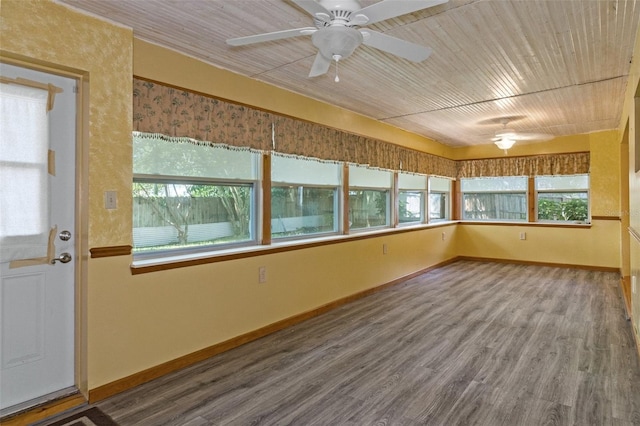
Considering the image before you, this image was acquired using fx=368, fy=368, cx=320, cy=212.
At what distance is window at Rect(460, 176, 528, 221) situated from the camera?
Answer: 7332 millimetres

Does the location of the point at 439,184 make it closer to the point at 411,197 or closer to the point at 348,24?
the point at 411,197

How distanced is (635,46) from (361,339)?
3.23 meters

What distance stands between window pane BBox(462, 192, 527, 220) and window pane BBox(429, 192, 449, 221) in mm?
401

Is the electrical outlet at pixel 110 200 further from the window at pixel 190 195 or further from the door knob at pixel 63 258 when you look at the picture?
the door knob at pixel 63 258

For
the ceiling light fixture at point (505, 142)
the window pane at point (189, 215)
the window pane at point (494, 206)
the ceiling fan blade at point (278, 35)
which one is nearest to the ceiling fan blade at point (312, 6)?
the ceiling fan blade at point (278, 35)

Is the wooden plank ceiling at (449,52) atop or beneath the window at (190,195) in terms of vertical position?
atop

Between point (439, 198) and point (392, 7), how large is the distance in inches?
255

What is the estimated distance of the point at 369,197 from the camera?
551 centimetres

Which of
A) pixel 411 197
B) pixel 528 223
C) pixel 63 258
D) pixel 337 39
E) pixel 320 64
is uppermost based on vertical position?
pixel 320 64

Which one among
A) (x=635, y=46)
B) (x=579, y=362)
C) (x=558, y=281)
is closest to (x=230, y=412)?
(x=579, y=362)

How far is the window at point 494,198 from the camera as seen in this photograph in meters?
7.33

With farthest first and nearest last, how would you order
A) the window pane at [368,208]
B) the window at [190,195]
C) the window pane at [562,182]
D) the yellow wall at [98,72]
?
the window pane at [562,182], the window pane at [368,208], the window at [190,195], the yellow wall at [98,72]

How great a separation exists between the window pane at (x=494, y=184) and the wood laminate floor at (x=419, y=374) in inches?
130

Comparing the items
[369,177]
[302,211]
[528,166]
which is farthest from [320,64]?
[528,166]
